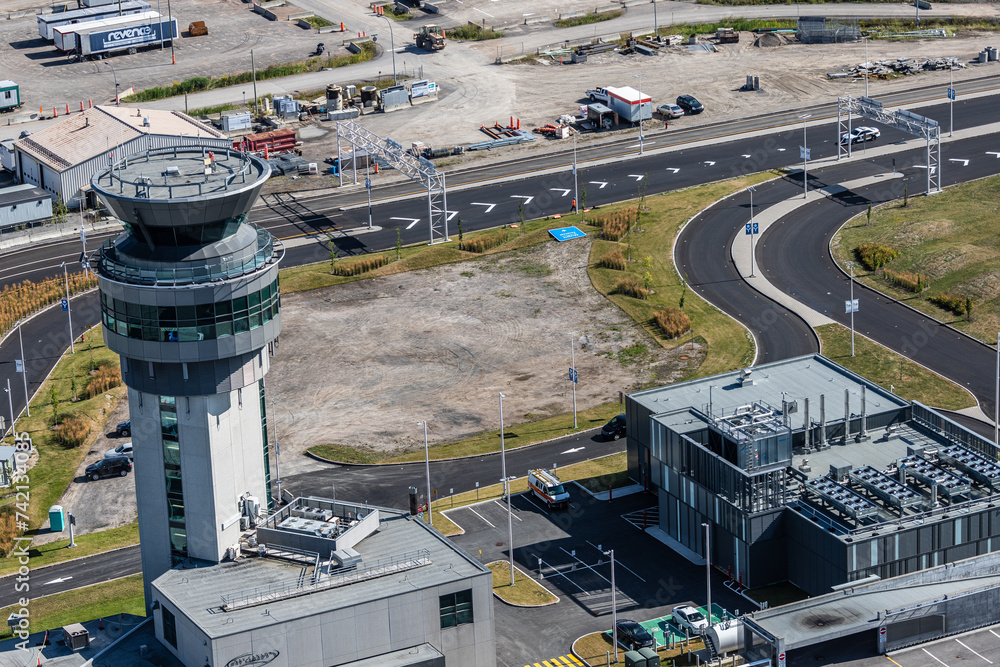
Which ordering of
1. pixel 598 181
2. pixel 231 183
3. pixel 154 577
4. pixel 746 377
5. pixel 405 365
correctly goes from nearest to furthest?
pixel 231 183 < pixel 154 577 < pixel 746 377 < pixel 405 365 < pixel 598 181

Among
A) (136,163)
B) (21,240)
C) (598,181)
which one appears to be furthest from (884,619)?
(21,240)

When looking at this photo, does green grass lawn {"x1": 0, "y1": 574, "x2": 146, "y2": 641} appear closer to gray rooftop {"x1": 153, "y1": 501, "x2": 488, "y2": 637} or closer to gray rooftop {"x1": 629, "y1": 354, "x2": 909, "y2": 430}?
gray rooftop {"x1": 153, "y1": 501, "x2": 488, "y2": 637}

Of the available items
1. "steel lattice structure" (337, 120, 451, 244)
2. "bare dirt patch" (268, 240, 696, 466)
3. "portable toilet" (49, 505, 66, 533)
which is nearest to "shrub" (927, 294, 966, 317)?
"bare dirt patch" (268, 240, 696, 466)

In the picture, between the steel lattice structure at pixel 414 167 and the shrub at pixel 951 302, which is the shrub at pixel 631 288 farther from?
the shrub at pixel 951 302

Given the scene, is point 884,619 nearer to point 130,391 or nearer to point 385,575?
point 385,575

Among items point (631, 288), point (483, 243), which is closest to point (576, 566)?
point (631, 288)

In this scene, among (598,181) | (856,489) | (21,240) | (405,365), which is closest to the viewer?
(856,489)
